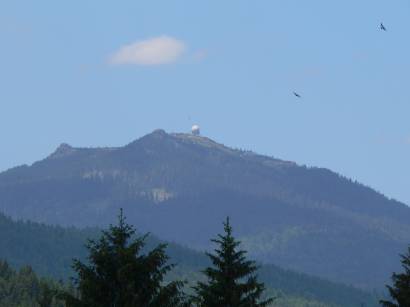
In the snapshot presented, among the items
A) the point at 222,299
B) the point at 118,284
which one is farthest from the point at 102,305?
the point at 222,299

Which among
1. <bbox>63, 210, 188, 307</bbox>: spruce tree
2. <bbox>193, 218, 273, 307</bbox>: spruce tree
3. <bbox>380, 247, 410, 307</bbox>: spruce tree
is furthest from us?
<bbox>380, 247, 410, 307</bbox>: spruce tree

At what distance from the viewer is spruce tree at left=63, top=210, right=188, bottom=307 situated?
1569 inches

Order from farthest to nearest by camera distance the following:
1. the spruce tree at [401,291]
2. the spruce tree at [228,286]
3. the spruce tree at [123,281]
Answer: the spruce tree at [401,291]
the spruce tree at [228,286]
the spruce tree at [123,281]

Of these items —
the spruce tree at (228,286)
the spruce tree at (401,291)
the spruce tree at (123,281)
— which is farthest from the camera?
the spruce tree at (401,291)

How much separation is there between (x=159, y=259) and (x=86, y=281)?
2461 mm

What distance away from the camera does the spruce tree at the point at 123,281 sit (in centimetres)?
3984

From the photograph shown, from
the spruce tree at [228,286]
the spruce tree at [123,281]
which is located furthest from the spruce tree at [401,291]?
the spruce tree at [123,281]

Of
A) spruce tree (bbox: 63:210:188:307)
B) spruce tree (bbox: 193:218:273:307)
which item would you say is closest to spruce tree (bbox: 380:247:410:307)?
spruce tree (bbox: 193:218:273:307)

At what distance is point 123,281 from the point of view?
131ft

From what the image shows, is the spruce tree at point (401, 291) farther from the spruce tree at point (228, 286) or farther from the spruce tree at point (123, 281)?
the spruce tree at point (123, 281)

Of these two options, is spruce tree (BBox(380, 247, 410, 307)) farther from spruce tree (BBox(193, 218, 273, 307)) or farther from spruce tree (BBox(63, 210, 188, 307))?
spruce tree (BBox(63, 210, 188, 307))

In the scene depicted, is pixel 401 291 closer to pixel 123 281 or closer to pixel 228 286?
pixel 228 286

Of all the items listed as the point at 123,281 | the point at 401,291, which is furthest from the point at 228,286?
the point at 401,291

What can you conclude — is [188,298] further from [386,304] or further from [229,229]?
[386,304]
